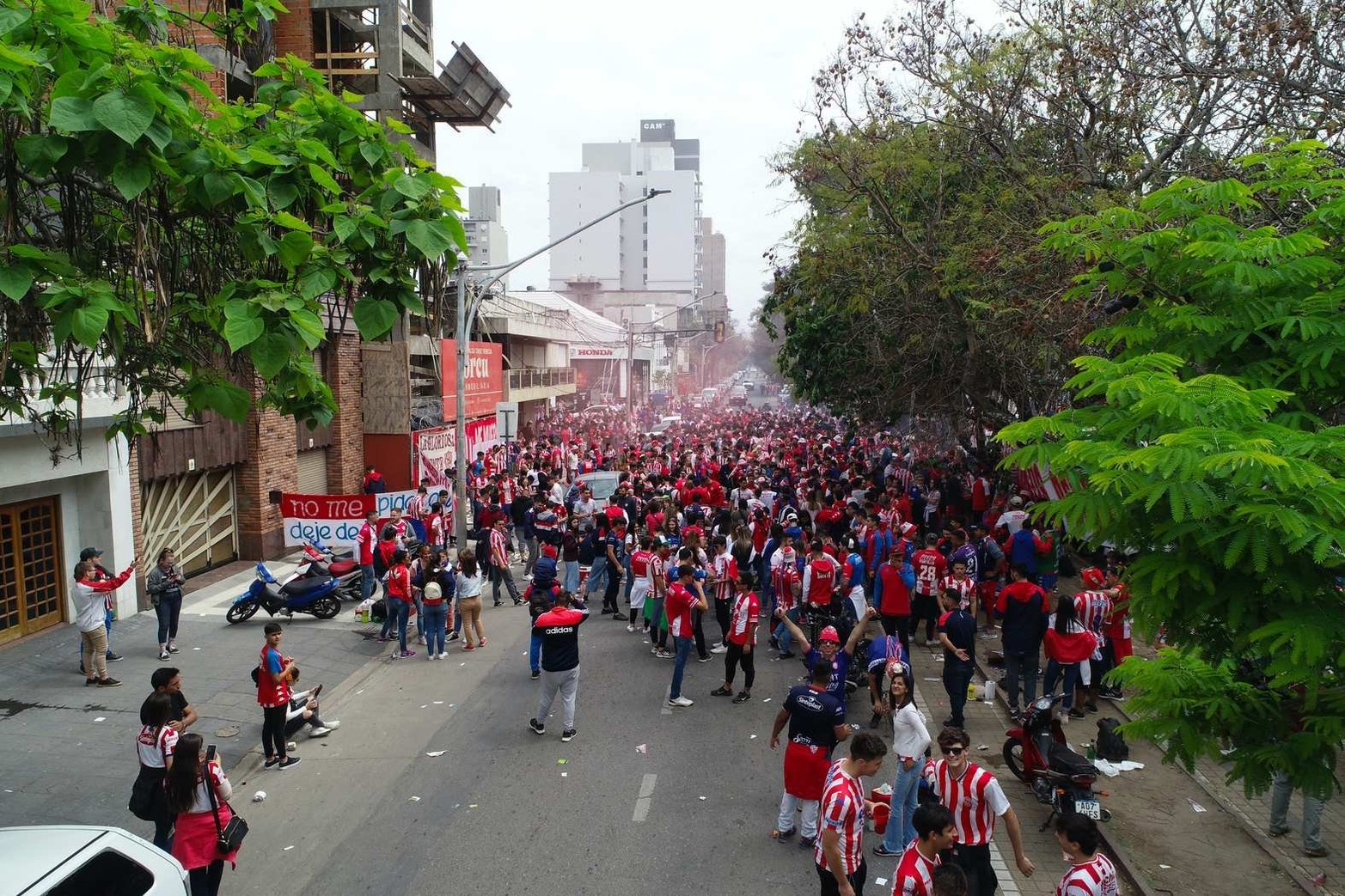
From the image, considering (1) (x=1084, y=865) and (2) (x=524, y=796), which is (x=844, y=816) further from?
(2) (x=524, y=796)

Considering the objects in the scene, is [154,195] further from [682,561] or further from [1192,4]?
[1192,4]

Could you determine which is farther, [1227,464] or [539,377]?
[539,377]

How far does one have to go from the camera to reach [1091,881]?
498 cm

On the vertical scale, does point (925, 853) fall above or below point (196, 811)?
above

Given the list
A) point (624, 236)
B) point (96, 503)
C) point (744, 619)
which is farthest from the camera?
point (624, 236)

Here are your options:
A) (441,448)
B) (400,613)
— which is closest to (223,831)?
(400,613)

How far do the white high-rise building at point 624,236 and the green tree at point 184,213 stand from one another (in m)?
112

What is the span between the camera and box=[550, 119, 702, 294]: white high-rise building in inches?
4756

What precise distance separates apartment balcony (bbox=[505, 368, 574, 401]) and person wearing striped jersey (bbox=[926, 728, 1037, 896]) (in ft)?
101

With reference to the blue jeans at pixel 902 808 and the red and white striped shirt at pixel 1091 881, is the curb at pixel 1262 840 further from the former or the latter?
the blue jeans at pixel 902 808

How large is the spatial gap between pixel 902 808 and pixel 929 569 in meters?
5.91

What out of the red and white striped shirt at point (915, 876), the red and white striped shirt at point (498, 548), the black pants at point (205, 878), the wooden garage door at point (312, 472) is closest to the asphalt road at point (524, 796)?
the black pants at point (205, 878)

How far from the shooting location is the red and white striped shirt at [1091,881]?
4.97 m

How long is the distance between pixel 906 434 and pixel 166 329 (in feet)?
91.7
